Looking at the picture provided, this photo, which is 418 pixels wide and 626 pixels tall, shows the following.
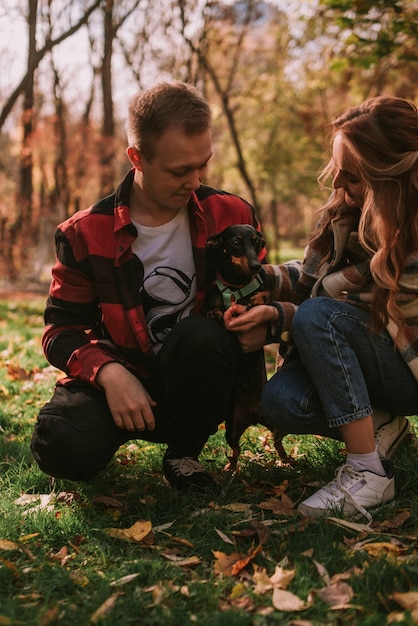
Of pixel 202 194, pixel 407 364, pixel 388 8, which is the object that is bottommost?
A: pixel 407 364

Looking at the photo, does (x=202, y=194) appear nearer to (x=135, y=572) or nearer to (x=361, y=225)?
(x=361, y=225)

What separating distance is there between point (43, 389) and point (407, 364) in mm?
2843

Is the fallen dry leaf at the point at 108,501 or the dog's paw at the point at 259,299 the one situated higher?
the dog's paw at the point at 259,299

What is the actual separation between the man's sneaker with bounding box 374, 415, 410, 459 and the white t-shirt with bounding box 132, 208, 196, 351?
3.35ft

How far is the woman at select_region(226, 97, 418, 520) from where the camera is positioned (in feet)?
8.29

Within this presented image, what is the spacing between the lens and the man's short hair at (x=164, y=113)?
2707 mm

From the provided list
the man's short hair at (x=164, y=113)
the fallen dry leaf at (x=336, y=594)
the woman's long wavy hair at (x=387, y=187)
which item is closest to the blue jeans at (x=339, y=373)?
the woman's long wavy hair at (x=387, y=187)

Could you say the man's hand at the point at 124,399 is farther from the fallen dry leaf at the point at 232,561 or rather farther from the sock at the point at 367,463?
the sock at the point at 367,463

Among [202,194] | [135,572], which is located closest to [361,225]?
[202,194]

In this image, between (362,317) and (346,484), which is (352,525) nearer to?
(346,484)

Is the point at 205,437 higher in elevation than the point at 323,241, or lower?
lower

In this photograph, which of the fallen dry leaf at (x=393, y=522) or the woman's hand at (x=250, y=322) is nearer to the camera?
the fallen dry leaf at (x=393, y=522)

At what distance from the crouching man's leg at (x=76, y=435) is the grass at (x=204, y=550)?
0.19 metres

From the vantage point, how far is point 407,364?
2.59 m
